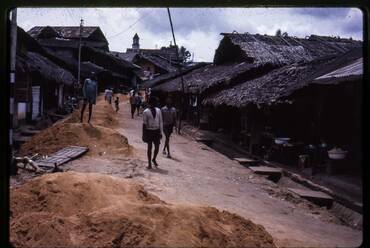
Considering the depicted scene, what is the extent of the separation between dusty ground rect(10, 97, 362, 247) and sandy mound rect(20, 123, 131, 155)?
1.66 ft

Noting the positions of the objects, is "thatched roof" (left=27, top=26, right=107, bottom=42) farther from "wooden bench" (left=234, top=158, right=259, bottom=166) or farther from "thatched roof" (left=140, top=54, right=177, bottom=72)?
"wooden bench" (left=234, top=158, right=259, bottom=166)

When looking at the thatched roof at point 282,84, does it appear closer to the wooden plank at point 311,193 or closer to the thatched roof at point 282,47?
the wooden plank at point 311,193

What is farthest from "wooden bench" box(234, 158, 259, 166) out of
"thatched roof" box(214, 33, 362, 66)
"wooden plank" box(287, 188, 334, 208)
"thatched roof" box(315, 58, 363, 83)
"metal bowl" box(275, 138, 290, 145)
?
"thatched roof" box(214, 33, 362, 66)

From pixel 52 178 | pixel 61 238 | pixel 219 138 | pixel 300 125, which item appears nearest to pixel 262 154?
pixel 300 125

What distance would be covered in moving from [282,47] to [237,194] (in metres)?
13.9

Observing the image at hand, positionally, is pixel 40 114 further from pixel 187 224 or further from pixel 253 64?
pixel 187 224

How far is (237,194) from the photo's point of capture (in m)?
9.79

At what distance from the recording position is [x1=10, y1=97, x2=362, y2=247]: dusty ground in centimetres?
718

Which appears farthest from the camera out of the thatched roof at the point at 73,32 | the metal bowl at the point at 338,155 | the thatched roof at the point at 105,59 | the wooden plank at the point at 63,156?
the thatched roof at the point at 105,59

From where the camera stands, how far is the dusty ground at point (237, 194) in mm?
7184

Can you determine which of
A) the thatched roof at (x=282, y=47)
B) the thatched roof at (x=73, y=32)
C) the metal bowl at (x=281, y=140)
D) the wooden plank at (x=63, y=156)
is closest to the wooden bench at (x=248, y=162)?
the metal bowl at (x=281, y=140)

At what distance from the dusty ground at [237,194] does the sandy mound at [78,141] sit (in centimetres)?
51

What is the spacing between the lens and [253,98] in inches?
544

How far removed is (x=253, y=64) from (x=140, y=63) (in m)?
33.0
